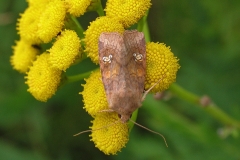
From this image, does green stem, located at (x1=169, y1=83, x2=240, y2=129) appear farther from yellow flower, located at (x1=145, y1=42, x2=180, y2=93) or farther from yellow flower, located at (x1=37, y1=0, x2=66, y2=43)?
yellow flower, located at (x1=37, y1=0, x2=66, y2=43)

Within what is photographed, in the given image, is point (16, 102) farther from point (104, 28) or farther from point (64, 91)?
point (104, 28)

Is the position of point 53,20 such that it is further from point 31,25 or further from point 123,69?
point 123,69

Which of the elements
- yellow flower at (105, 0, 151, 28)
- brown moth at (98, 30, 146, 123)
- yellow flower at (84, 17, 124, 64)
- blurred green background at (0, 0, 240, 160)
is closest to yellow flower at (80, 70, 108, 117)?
brown moth at (98, 30, 146, 123)

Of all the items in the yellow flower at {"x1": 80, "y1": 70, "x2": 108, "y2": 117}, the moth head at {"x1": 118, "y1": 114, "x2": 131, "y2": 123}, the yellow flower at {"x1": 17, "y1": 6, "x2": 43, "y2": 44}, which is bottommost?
the moth head at {"x1": 118, "y1": 114, "x2": 131, "y2": 123}

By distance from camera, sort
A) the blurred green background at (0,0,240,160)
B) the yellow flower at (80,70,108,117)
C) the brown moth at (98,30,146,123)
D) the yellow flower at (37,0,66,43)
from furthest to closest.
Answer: the blurred green background at (0,0,240,160), the yellow flower at (37,0,66,43), the yellow flower at (80,70,108,117), the brown moth at (98,30,146,123)

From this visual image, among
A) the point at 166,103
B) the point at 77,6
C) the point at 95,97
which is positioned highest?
the point at 77,6

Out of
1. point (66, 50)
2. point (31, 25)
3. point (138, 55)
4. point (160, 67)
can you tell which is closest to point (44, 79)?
point (66, 50)

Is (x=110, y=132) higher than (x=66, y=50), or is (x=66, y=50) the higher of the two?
(x=66, y=50)

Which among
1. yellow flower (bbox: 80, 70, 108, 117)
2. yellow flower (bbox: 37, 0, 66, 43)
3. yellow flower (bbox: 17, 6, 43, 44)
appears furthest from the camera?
yellow flower (bbox: 17, 6, 43, 44)
